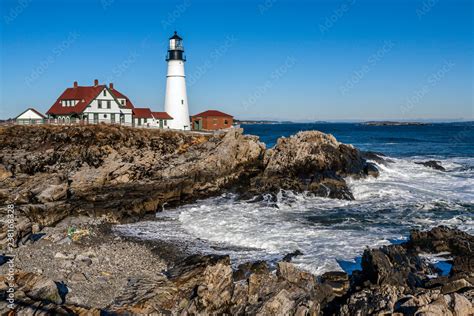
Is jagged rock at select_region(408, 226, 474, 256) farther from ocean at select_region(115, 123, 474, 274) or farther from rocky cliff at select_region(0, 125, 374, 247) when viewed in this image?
rocky cliff at select_region(0, 125, 374, 247)

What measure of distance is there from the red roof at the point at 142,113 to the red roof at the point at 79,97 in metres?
0.67

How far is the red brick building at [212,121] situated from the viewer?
44.8 meters

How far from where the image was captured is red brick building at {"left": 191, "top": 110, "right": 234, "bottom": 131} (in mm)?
44812

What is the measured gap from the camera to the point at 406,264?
1295 centimetres

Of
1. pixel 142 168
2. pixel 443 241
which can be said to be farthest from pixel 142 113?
pixel 443 241

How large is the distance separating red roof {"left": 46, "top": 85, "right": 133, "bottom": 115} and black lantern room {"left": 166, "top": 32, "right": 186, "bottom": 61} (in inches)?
233

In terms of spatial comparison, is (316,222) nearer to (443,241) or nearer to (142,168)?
(443,241)

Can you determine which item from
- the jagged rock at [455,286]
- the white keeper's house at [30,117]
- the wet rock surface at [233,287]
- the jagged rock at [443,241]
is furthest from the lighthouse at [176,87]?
the jagged rock at [455,286]

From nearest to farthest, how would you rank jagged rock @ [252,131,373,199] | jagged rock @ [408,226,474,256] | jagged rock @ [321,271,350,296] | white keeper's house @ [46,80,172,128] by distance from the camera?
1. jagged rock @ [321,271,350,296]
2. jagged rock @ [408,226,474,256]
3. jagged rock @ [252,131,373,199]
4. white keeper's house @ [46,80,172,128]

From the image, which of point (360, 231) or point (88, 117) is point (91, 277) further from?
point (88, 117)

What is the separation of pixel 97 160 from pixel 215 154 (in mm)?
7125

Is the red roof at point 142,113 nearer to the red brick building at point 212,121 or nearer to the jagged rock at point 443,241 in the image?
the red brick building at point 212,121

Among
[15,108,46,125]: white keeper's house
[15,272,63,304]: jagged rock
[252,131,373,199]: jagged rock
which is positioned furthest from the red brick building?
[15,272,63,304]: jagged rock

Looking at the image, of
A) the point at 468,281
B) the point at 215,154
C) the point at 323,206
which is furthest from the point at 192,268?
the point at 215,154
